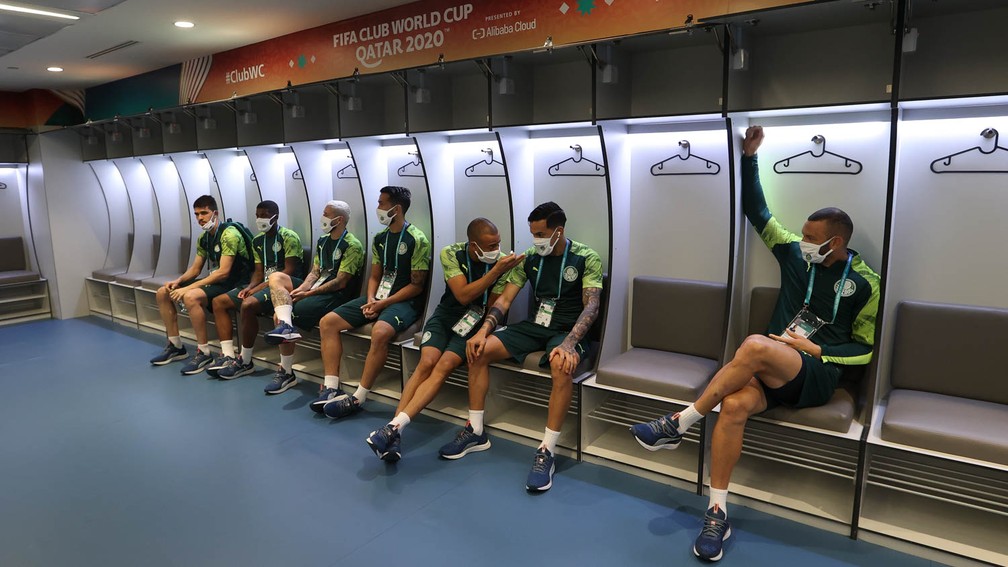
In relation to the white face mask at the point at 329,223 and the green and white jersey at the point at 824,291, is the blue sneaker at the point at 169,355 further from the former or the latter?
the green and white jersey at the point at 824,291

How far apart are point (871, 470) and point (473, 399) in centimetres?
198

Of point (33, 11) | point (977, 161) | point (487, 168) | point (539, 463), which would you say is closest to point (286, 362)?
point (487, 168)

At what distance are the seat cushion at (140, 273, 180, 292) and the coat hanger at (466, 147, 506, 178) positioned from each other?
3.65 meters

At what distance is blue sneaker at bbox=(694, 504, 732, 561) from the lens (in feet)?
8.03

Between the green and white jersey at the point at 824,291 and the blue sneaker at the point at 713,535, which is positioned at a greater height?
the green and white jersey at the point at 824,291

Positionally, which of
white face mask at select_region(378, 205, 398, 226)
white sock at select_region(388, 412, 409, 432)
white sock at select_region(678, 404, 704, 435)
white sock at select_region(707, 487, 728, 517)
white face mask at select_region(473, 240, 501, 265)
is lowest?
white sock at select_region(707, 487, 728, 517)

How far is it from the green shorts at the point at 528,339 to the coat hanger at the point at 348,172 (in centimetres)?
229

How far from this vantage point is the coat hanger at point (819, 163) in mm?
3039

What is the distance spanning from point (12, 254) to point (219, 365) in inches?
182

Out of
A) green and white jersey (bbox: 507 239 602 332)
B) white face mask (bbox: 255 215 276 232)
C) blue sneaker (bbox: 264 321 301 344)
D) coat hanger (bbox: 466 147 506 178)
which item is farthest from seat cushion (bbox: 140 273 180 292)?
green and white jersey (bbox: 507 239 602 332)

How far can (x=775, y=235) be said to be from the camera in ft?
10.2

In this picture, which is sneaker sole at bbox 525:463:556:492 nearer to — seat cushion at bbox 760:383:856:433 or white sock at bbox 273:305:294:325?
seat cushion at bbox 760:383:856:433

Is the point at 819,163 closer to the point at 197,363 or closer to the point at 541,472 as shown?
the point at 541,472

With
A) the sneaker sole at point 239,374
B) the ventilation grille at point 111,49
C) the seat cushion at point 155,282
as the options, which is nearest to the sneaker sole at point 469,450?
the sneaker sole at point 239,374
